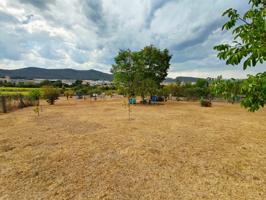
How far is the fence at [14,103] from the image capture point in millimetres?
18578

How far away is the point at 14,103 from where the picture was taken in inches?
920

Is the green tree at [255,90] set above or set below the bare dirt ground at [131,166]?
above

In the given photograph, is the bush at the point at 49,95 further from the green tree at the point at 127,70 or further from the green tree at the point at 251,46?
the green tree at the point at 251,46

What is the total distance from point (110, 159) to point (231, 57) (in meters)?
5.00

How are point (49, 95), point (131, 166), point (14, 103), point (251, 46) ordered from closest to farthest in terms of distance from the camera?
1. point (251, 46)
2. point (131, 166)
3. point (14, 103)
4. point (49, 95)

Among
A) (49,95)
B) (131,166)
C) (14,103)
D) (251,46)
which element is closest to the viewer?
(251,46)

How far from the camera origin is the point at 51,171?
526cm

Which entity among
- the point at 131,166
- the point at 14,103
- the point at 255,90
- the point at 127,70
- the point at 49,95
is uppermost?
the point at 127,70

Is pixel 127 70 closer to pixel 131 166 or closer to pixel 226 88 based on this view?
pixel 131 166

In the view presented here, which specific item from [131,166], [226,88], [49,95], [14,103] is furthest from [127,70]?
[226,88]

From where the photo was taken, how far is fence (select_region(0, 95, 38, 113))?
18.6 meters

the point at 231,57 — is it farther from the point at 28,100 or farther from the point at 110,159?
the point at 28,100

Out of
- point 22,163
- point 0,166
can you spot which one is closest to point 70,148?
point 22,163

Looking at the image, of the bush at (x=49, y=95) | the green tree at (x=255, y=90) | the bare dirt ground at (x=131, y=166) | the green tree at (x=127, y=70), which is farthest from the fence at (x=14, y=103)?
the green tree at (x=255, y=90)
